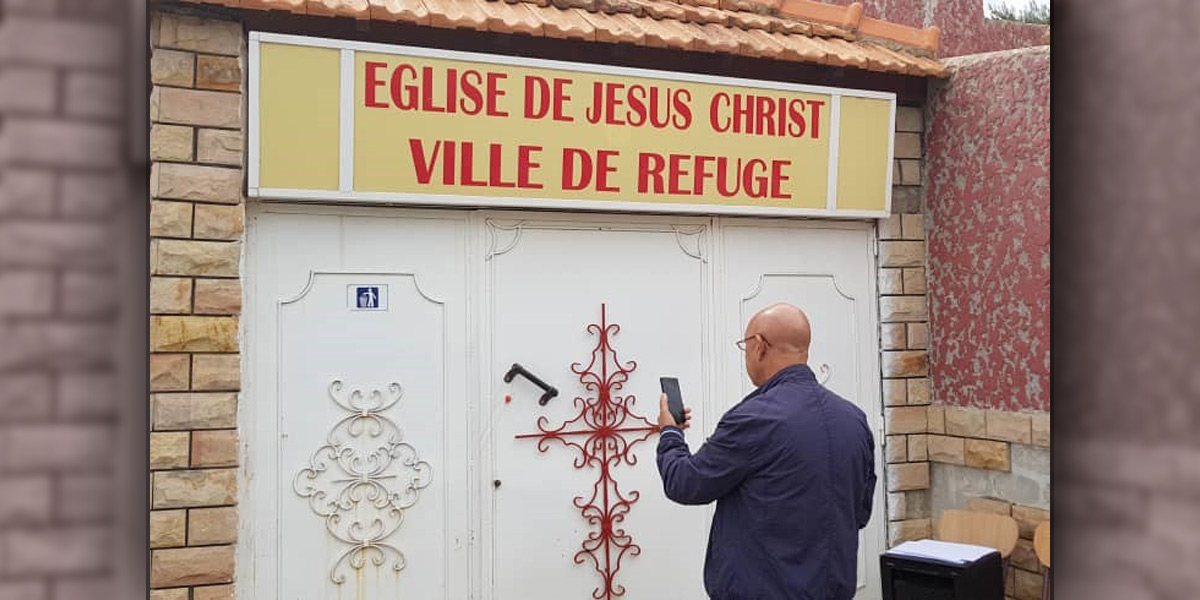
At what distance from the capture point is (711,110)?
17.0 ft

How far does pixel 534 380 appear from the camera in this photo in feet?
16.3

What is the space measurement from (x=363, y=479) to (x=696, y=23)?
118 inches

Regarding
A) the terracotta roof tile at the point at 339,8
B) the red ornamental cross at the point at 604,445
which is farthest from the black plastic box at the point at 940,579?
the terracotta roof tile at the point at 339,8

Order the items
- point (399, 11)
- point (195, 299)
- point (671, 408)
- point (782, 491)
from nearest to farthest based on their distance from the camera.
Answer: point (782, 491), point (671, 408), point (195, 299), point (399, 11)

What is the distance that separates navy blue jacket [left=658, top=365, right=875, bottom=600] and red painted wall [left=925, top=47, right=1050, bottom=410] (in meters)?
2.52

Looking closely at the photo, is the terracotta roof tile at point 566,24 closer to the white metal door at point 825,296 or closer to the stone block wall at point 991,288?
the white metal door at point 825,296

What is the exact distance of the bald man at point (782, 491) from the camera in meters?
3.09

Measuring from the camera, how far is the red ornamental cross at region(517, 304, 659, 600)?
16.7 feet

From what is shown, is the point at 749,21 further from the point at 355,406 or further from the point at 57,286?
the point at 57,286

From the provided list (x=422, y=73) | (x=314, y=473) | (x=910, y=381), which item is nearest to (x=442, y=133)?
(x=422, y=73)

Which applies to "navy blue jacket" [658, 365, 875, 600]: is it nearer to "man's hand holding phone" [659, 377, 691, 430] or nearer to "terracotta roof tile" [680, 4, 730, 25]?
"man's hand holding phone" [659, 377, 691, 430]

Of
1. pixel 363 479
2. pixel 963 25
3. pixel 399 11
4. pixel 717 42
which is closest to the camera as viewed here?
pixel 399 11

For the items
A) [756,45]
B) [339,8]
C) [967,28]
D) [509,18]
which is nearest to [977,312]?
[756,45]

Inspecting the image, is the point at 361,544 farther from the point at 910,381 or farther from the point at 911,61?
the point at 911,61
